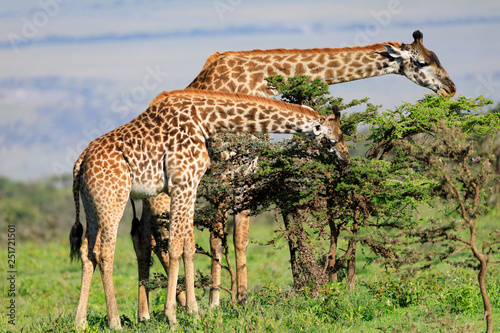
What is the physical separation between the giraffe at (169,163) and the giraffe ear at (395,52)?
9.31 feet

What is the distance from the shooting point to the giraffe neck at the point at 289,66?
11938 millimetres

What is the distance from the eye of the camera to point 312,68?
1217 cm

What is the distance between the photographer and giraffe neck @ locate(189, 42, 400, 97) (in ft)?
39.2

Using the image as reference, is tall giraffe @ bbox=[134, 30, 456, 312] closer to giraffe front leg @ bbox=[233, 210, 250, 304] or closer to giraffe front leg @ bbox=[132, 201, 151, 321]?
giraffe front leg @ bbox=[233, 210, 250, 304]

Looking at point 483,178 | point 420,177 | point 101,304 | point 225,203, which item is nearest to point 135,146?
point 225,203

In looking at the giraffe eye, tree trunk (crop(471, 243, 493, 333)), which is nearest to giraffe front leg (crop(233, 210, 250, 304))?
the giraffe eye

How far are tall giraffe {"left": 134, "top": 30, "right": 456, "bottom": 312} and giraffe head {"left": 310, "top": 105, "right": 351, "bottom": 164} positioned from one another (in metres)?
2.36

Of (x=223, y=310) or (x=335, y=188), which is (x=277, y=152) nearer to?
(x=335, y=188)

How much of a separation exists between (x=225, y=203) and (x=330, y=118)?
A: 2392 mm

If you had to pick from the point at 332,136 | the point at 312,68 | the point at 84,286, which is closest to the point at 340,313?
the point at 332,136

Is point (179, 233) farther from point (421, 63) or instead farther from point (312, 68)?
point (421, 63)

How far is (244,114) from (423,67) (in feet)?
11.8

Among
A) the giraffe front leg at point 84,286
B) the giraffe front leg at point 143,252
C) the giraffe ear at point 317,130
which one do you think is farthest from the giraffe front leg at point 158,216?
the giraffe ear at point 317,130

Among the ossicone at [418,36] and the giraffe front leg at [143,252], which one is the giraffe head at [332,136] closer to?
the ossicone at [418,36]
